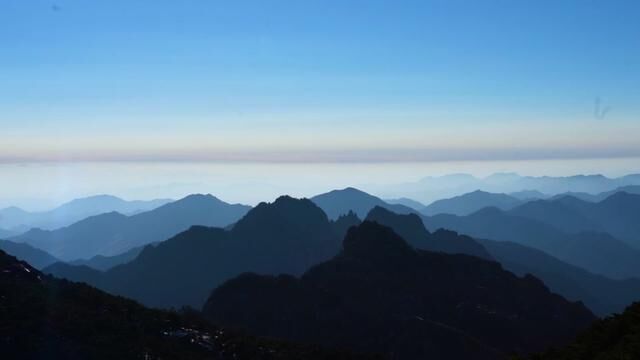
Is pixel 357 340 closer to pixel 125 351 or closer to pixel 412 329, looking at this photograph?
pixel 412 329

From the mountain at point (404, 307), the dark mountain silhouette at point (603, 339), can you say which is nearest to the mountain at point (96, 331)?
the dark mountain silhouette at point (603, 339)

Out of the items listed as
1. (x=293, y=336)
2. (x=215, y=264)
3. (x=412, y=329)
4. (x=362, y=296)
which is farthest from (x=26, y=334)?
(x=215, y=264)

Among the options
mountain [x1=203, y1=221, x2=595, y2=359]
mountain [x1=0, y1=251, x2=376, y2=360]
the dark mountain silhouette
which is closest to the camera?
the dark mountain silhouette

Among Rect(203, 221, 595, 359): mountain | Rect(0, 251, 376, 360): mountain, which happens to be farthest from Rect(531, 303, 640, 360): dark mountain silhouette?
Rect(203, 221, 595, 359): mountain

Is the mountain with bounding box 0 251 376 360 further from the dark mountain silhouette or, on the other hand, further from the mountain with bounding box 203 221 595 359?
the mountain with bounding box 203 221 595 359

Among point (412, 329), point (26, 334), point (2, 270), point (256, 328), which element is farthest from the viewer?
point (256, 328)

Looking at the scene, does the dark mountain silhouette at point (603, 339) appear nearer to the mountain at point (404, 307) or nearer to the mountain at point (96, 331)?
the mountain at point (96, 331)
